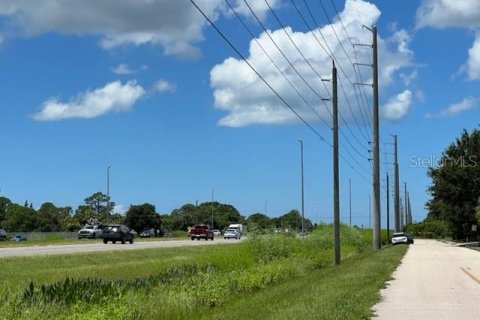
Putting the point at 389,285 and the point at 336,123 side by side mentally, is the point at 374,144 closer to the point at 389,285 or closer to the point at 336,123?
the point at 336,123

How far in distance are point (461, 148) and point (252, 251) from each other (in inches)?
2305

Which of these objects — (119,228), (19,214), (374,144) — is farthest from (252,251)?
(19,214)

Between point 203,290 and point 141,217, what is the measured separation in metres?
130

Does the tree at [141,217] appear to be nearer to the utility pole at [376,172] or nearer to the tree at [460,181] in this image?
the tree at [460,181]

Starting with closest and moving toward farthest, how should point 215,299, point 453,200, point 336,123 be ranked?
point 215,299
point 336,123
point 453,200

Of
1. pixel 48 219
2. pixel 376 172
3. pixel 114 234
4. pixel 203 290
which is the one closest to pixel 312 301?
pixel 203 290

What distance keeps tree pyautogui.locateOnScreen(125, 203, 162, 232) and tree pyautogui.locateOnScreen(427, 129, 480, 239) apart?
75269 millimetres

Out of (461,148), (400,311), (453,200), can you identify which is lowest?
(400,311)

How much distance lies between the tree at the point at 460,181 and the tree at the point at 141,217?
75.3 metres

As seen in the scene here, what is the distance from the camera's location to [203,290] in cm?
1571

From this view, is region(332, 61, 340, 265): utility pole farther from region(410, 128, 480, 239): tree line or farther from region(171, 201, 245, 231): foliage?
region(171, 201, 245, 231): foliage

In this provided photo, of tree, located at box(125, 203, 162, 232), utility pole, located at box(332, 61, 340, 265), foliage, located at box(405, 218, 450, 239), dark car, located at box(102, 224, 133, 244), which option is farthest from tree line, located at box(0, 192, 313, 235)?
utility pole, located at box(332, 61, 340, 265)

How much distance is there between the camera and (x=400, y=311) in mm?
14422

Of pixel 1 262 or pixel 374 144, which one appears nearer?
pixel 1 262
